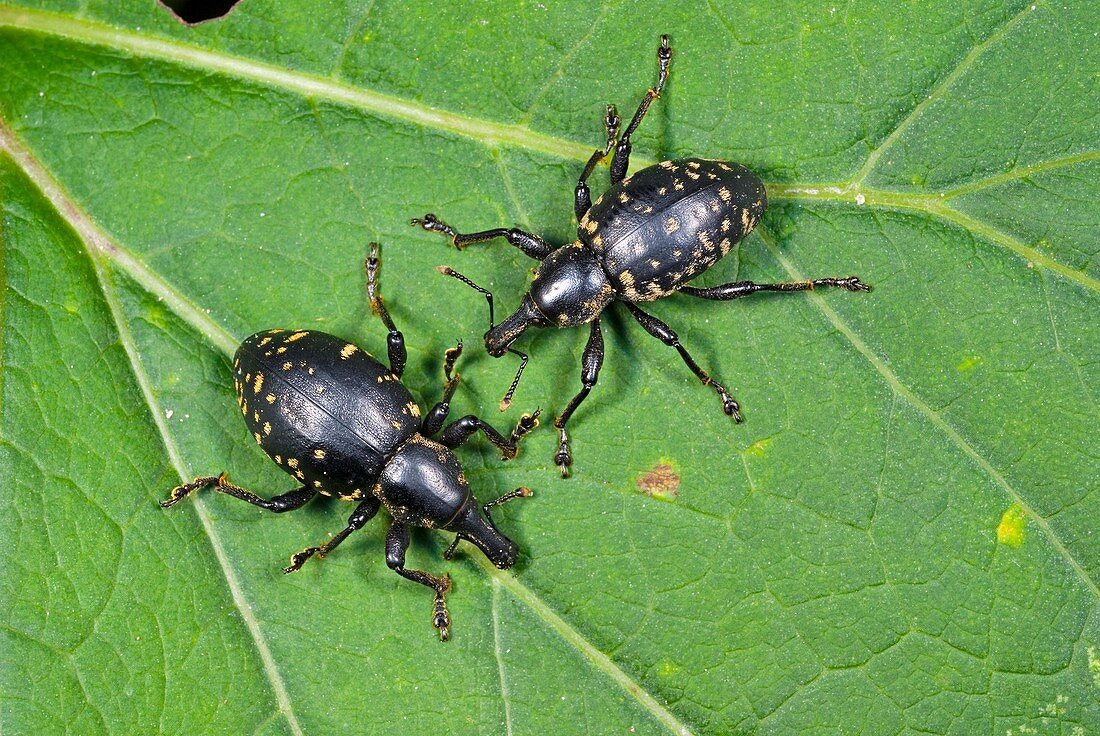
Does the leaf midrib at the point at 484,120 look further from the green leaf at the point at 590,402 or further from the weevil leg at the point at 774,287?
the weevil leg at the point at 774,287

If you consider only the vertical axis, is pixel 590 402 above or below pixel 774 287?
below

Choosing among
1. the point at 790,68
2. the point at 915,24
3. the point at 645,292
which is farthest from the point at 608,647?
the point at 915,24

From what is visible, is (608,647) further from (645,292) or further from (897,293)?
(897,293)

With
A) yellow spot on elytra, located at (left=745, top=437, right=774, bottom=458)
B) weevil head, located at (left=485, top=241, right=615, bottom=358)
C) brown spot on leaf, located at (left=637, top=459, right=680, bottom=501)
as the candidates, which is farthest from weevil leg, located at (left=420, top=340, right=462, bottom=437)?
yellow spot on elytra, located at (left=745, top=437, right=774, bottom=458)

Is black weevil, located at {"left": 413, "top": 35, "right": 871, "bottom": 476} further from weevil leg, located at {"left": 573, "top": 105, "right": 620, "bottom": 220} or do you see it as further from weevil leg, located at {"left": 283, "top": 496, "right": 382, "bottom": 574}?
weevil leg, located at {"left": 283, "top": 496, "right": 382, "bottom": 574}

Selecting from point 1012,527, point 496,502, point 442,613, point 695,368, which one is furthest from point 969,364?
point 442,613

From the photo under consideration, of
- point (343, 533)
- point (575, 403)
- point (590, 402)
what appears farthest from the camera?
point (590, 402)

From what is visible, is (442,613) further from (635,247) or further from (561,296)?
(635,247)
